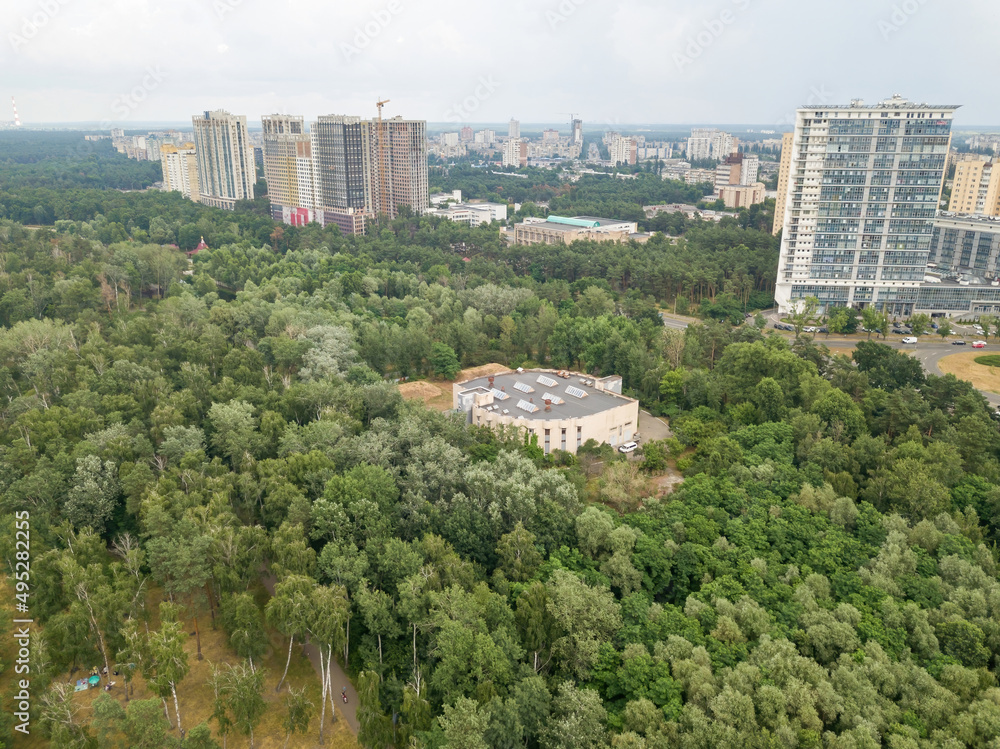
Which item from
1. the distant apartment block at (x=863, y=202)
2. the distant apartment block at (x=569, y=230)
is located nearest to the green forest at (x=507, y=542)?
the distant apartment block at (x=863, y=202)

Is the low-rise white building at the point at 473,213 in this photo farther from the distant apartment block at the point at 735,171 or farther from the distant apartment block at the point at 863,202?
the distant apartment block at the point at 863,202

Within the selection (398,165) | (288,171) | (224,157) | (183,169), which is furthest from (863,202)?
(183,169)

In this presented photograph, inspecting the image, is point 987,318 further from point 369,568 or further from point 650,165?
point 650,165

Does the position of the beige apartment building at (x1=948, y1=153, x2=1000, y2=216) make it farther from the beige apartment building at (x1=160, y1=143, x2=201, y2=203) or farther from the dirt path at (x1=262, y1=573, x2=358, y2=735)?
the beige apartment building at (x1=160, y1=143, x2=201, y2=203)

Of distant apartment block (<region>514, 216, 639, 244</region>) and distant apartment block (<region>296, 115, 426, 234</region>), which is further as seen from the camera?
distant apartment block (<region>296, 115, 426, 234</region>)

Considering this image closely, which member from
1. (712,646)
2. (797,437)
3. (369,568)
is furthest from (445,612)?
(797,437)

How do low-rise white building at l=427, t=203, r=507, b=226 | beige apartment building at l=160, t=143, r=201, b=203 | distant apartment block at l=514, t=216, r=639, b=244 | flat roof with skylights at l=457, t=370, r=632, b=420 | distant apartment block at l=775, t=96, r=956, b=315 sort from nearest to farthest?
flat roof with skylights at l=457, t=370, r=632, b=420
distant apartment block at l=775, t=96, r=956, b=315
distant apartment block at l=514, t=216, r=639, b=244
low-rise white building at l=427, t=203, r=507, b=226
beige apartment building at l=160, t=143, r=201, b=203

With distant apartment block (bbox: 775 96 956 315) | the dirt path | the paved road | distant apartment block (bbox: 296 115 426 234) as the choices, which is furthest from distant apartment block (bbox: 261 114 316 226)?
the dirt path
